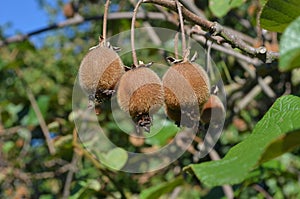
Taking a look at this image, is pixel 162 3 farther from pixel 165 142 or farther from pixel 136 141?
pixel 136 141

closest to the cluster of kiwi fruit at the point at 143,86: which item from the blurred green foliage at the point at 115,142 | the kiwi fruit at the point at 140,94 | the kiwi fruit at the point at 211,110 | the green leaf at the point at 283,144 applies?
the kiwi fruit at the point at 140,94

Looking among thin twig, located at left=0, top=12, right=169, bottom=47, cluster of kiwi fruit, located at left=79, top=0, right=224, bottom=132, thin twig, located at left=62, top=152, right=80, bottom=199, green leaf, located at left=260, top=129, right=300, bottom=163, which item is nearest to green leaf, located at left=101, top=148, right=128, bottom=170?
thin twig, located at left=62, top=152, right=80, bottom=199

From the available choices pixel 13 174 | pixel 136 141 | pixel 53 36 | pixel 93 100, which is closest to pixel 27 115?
pixel 13 174

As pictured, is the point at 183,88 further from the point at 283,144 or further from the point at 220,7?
the point at 220,7

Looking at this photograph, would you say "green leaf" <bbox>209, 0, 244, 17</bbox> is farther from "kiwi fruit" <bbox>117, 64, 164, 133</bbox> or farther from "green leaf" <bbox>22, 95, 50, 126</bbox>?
"green leaf" <bbox>22, 95, 50, 126</bbox>

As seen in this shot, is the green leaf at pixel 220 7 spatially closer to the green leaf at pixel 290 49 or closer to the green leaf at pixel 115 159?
the green leaf at pixel 115 159
